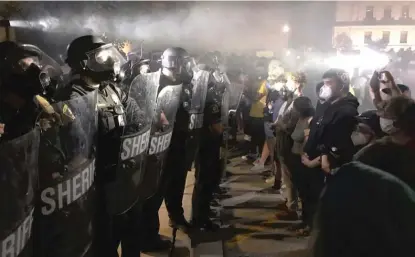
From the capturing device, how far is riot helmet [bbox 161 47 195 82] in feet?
11.7

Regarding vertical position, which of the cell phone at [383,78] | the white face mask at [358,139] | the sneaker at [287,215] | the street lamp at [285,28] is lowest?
the sneaker at [287,215]

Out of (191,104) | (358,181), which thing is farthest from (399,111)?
(191,104)

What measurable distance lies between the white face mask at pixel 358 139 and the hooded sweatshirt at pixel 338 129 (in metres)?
0.16

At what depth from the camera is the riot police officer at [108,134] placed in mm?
2246

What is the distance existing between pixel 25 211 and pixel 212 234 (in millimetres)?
2946

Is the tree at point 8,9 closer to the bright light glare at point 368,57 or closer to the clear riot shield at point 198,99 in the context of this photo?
the clear riot shield at point 198,99

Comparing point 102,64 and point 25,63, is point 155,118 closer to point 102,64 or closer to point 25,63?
point 102,64

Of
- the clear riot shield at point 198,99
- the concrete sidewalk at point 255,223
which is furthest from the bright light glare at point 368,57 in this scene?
the clear riot shield at point 198,99

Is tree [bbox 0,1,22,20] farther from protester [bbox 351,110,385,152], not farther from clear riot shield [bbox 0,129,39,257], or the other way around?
protester [bbox 351,110,385,152]

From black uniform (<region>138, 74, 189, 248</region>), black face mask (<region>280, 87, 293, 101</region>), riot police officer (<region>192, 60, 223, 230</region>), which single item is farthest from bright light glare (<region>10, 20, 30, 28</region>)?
black face mask (<region>280, 87, 293, 101</region>)

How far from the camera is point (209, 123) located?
13.5 ft

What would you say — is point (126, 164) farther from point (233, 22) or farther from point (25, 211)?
point (233, 22)

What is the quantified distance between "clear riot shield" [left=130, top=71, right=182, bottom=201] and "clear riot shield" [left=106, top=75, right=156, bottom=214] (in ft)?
0.03

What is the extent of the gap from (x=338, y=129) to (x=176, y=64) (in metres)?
1.37
